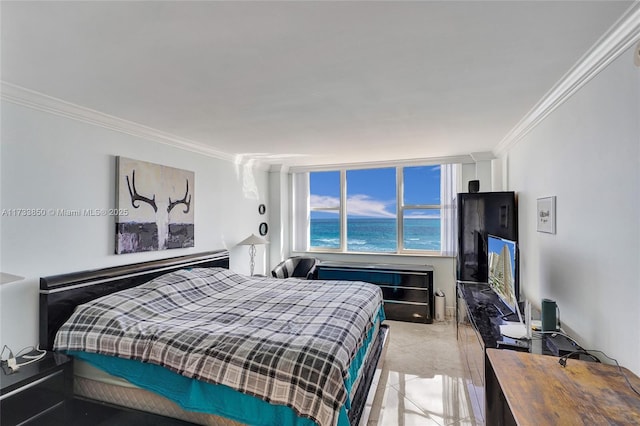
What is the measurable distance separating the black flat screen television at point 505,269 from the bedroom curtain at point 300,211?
10.9 ft

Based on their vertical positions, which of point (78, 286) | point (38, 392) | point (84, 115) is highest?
point (84, 115)

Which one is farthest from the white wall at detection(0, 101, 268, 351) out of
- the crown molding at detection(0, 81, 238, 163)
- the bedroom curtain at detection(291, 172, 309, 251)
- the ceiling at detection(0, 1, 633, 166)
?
the bedroom curtain at detection(291, 172, 309, 251)

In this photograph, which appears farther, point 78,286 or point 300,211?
point 300,211

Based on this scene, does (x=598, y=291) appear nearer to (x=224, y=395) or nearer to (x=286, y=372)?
(x=286, y=372)

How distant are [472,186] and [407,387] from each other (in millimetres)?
2637

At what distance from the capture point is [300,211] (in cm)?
580

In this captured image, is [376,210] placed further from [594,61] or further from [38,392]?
[38,392]

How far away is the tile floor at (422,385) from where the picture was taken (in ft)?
7.90

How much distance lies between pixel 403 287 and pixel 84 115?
426 centimetres

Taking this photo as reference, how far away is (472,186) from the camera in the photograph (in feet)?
13.6

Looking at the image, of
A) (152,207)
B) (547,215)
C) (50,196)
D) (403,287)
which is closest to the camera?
(50,196)

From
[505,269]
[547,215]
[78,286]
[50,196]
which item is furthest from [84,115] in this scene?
[547,215]

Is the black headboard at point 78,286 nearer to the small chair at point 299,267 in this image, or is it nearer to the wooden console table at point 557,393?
the small chair at point 299,267

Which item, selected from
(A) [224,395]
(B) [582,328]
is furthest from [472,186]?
(A) [224,395]
